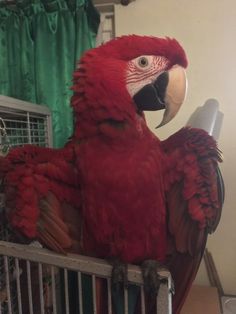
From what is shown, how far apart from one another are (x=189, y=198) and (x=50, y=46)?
976 millimetres

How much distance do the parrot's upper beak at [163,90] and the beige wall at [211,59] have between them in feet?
2.22

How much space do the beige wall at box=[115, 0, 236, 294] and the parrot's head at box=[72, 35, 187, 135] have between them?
684 millimetres

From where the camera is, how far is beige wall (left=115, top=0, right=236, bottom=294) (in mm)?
1307

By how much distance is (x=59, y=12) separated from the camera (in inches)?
51.4

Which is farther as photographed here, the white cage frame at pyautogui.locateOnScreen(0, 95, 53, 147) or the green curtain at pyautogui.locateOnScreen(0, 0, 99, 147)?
the green curtain at pyautogui.locateOnScreen(0, 0, 99, 147)

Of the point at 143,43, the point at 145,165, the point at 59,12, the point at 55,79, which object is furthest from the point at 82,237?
the point at 59,12

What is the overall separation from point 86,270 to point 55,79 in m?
0.98

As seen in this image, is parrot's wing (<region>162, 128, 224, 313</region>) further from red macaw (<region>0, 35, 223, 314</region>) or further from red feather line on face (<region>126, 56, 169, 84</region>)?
red feather line on face (<region>126, 56, 169, 84</region>)

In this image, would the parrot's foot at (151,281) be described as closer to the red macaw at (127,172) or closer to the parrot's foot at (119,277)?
the parrot's foot at (119,277)

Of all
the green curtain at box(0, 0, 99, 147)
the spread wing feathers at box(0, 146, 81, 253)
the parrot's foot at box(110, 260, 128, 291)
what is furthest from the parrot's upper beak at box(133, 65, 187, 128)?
the green curtain at box(0, 0, 99, 147)

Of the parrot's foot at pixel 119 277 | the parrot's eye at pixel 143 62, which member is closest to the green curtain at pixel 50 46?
the parrot's eye at pixel 143 62

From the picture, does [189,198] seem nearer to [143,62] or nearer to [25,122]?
[143,62]

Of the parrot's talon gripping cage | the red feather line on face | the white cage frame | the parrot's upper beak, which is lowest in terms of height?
the parrot's talon gripping cage

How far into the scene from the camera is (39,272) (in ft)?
1.82
